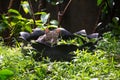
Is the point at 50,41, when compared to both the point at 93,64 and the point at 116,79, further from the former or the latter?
the point at 116,79

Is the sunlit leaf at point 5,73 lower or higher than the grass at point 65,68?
higher

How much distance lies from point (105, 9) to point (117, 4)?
0.12 metres

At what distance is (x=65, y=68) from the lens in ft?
5.26

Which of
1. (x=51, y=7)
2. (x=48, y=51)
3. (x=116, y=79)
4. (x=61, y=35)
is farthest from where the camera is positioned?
(x=51, y=7)

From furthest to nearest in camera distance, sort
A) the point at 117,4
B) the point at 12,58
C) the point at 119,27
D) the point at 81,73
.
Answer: the point at 117,4 < the point at 119,27 < the point at 12,58 < the point at 81,73

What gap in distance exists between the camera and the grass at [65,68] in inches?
57.7

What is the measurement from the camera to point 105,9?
9.87ft

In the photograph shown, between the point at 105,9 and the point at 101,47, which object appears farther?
the point at 105,9

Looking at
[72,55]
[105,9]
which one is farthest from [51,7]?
[72,55]

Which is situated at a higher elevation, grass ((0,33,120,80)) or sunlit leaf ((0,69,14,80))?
sunlit leaf ((0,69,14,80))

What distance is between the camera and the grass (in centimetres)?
147

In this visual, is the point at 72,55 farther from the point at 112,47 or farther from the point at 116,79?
the point at 116,79

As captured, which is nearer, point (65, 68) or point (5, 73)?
point (5, 73)

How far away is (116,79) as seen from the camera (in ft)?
4.66
